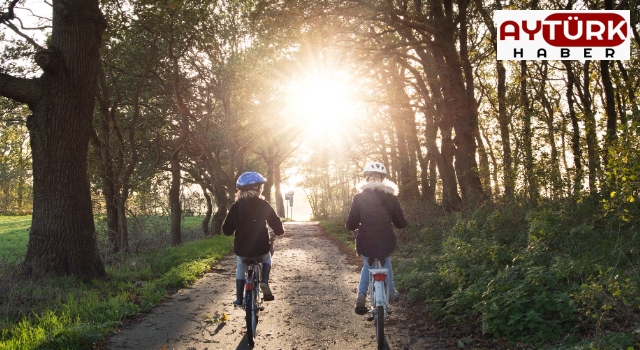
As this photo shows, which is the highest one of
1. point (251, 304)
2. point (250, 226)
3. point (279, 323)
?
point (250, 226)

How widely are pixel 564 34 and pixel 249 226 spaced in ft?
46.6

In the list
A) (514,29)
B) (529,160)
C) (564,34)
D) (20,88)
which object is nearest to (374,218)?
(529,160)

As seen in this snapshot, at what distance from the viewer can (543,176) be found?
10.9m

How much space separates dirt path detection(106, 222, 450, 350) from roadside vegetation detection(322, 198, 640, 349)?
75cm

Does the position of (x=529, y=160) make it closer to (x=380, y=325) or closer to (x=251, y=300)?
(x=380, y=325)

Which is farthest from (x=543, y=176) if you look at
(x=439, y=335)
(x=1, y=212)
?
(x=1, y=212)

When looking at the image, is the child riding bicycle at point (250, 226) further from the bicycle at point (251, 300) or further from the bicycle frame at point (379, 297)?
the bicycle frame at point (379, 297)

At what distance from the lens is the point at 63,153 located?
31.5 feet

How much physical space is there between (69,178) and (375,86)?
45.0 ft

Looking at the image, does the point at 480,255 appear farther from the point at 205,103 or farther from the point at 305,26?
the point at 205,103

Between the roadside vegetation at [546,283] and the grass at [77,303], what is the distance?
14.8 feet

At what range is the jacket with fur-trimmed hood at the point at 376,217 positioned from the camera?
21.0ft

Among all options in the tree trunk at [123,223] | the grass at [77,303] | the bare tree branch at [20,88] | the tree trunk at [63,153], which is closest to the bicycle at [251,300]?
the grass at [77,303]

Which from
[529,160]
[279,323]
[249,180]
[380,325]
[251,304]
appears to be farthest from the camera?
[529,160]
